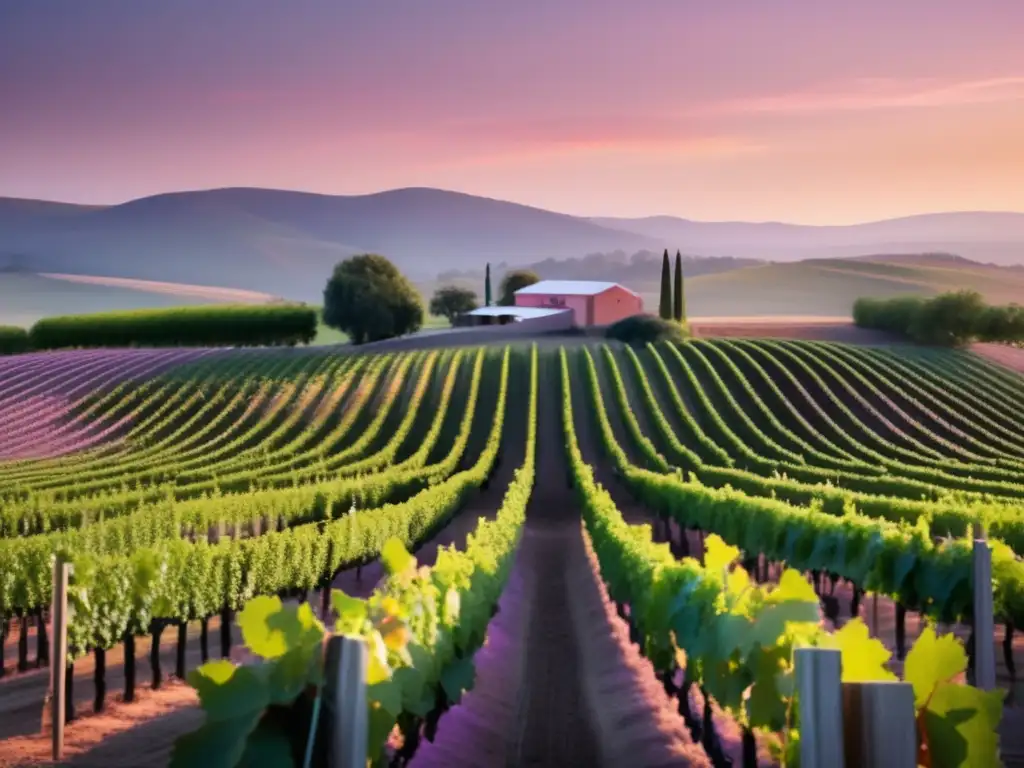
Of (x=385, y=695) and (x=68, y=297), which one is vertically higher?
(x=68, y=297)

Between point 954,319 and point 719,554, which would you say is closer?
point 719,554

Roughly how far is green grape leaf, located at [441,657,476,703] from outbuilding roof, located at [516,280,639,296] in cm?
9351

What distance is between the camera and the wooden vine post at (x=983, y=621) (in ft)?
38.2

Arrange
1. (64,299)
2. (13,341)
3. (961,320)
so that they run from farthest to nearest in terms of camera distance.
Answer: (64,299), (13,341), (961,320)

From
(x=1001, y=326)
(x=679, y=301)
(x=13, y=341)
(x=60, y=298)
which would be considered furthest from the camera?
(x=60, y=298)

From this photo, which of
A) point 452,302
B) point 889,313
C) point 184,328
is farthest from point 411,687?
point 452,302

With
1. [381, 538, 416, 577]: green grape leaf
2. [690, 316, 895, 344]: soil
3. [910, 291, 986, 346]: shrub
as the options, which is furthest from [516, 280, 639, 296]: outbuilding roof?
[381, 538, 416, 577]: green grape leaf

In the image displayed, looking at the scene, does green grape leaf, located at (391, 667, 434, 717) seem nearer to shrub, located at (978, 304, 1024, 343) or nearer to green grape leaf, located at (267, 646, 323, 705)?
green grape leaf, located at (267, 646, 323, 705)

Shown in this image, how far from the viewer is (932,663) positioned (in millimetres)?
6203

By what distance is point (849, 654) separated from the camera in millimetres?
6797

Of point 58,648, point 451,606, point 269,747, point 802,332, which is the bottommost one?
point 58,648

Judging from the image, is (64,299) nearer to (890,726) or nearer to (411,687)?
(411,687)

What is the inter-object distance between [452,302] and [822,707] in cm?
13102

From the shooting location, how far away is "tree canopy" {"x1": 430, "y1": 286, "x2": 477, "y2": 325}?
13538 cm
